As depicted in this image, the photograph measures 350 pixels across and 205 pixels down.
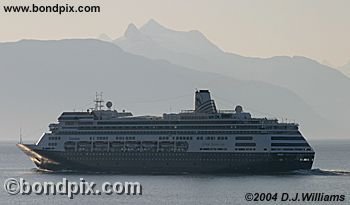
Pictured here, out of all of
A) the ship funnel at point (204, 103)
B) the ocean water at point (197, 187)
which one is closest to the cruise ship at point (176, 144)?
the ship funnel at point (204, 103)

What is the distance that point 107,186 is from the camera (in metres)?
97.1

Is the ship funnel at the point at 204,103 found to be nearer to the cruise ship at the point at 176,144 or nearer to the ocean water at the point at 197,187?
the cruise ship at the point at 176,144

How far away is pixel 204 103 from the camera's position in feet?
381

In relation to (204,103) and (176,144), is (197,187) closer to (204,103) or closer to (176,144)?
(176,144)

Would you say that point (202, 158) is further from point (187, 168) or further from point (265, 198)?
point (265, 198)

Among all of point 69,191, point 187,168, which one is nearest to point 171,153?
point 187,168

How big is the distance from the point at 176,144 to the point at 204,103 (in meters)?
6.31

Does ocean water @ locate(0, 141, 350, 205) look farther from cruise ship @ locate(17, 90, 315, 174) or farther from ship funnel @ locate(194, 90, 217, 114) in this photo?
ship funnel @ locate(194, 90, 217, 114)

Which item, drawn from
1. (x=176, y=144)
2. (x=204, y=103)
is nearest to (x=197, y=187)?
(x=176, y=144)

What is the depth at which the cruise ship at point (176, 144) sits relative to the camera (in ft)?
357

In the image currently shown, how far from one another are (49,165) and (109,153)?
6.60 meters

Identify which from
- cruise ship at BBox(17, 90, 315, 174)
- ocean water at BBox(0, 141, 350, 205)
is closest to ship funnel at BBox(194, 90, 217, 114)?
cruise ship at BBox(17, 90, 315, 174)

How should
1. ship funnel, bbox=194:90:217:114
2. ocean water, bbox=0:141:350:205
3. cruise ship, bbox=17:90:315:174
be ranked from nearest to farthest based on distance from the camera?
1. ocean water, bbox=0:141:350:205
2. cruise ship, bbox=17:90:315:174
3. ship funnel, bbox=194:90:217:114

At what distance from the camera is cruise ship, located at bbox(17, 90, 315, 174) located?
108938 millimetres
